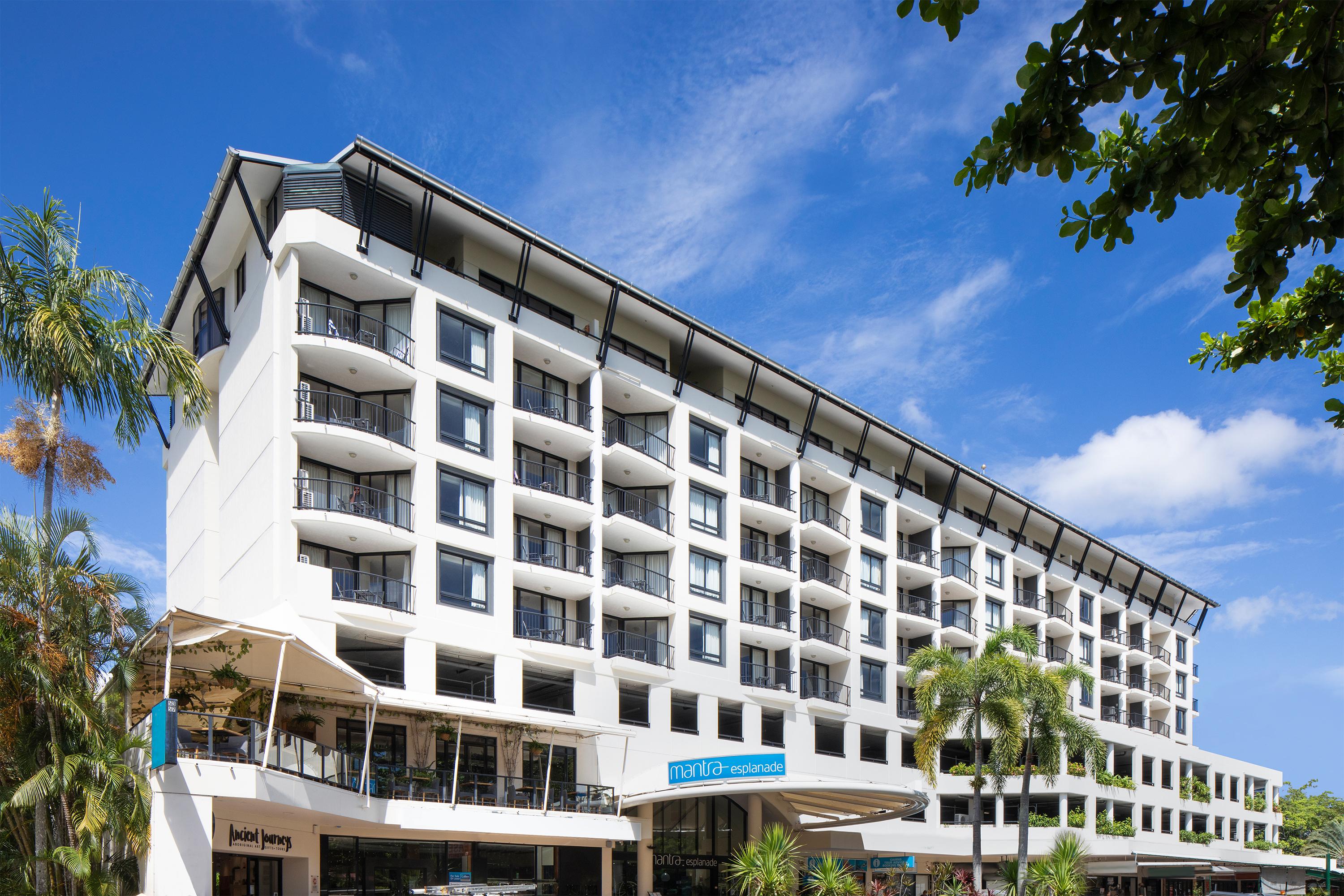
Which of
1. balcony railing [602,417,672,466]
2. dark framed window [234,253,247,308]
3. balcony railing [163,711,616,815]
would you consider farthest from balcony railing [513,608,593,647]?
dark framed window [234,253,247,308]

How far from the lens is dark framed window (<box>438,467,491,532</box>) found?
3881cm

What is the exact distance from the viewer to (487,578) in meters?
39.7

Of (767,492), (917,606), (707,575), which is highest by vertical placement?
(767,492)

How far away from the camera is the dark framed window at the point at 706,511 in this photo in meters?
49.8

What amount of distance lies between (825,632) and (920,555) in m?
9.50

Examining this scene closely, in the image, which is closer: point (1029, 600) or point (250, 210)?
point (250, 210)

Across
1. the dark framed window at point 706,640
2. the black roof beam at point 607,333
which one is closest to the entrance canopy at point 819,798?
the dark framed window at point 706,640

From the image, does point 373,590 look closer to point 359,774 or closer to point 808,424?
point 359,774

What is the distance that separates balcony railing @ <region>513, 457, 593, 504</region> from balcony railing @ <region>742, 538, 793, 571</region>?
1078cm

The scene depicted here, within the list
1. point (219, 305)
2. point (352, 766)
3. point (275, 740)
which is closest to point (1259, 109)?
point (275, 740)

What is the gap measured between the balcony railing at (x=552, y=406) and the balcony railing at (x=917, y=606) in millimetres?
25185

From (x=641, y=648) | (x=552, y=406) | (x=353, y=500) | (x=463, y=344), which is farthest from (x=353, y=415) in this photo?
(x=641, y=648)

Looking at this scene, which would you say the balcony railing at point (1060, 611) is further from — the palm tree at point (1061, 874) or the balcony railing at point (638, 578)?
the balcony railing at point (638, 578)

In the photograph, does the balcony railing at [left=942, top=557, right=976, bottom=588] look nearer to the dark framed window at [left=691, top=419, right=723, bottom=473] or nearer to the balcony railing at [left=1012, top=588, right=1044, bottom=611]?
the balcony railing at [left=1012, top=588, right=1044, bottom=611]
